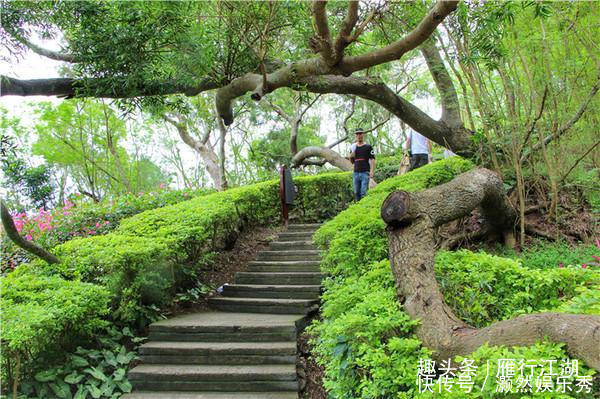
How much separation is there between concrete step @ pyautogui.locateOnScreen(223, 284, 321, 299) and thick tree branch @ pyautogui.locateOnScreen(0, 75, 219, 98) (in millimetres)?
3125

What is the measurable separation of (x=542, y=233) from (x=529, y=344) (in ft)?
14.4

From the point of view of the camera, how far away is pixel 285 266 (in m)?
7.17

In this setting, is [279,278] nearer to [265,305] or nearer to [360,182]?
[265,305]

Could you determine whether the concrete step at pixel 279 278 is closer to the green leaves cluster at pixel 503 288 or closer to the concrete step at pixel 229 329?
the concrete step at pixel 229 329

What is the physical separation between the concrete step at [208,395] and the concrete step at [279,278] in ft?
7.68

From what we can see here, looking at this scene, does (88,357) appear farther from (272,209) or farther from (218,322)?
(272,209)

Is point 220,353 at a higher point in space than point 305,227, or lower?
lower

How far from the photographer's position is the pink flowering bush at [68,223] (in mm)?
7289

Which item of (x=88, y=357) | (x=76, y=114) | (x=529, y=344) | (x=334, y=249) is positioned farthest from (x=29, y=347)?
(x=76, y=114)

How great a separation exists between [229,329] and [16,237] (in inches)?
99.8

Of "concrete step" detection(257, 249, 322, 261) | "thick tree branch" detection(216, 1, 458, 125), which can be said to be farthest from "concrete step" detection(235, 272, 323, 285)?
"thick tree branch" detection(216, 1, 458, 125)

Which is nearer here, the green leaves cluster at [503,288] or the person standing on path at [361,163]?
the green leaves cluster at [503,288]

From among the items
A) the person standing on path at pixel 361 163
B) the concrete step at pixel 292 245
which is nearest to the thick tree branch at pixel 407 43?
the person standing on path at pixel 361 163

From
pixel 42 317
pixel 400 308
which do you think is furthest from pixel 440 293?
pixel 42 317
